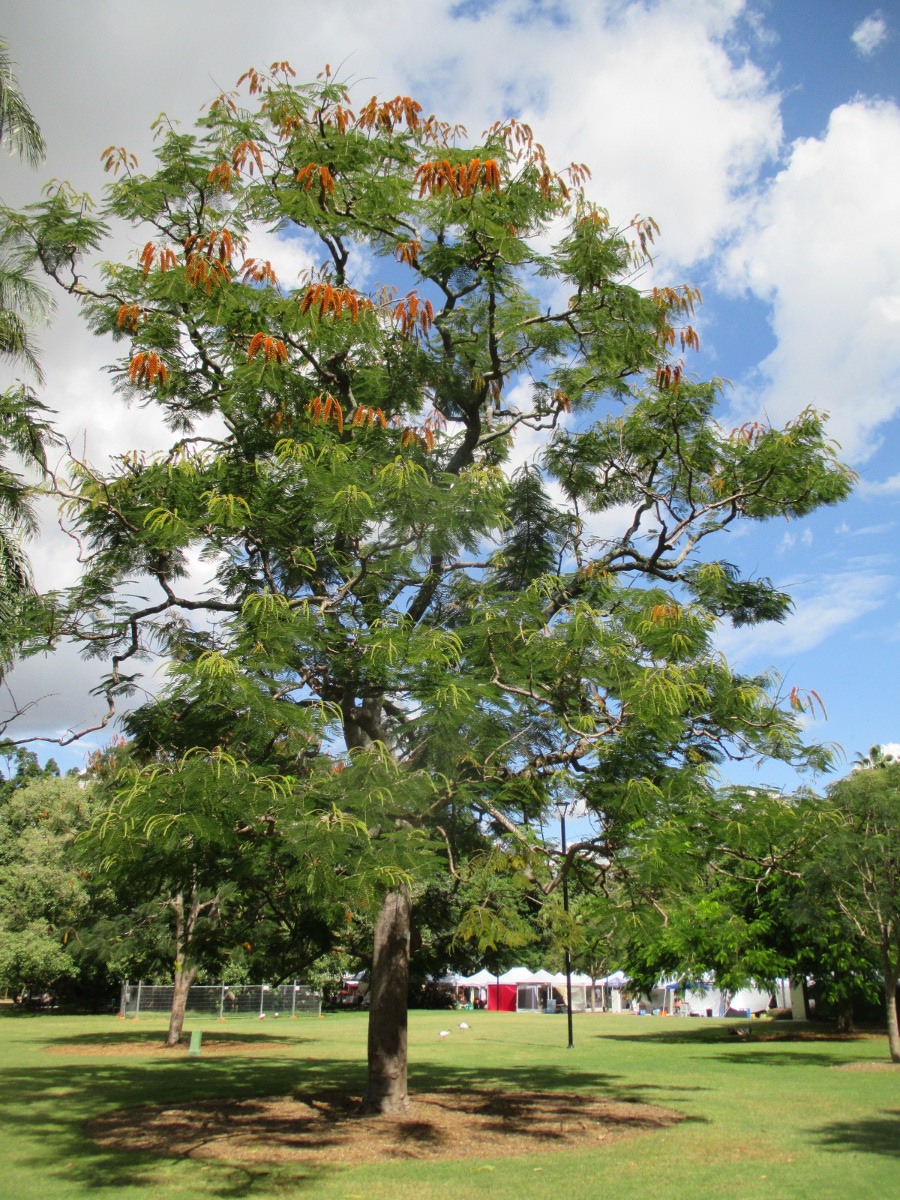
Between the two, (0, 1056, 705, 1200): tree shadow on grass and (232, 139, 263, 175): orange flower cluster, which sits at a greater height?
(232, 139, 263, 175): orange flower cluster

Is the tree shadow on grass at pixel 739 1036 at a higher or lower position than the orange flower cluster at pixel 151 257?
lower

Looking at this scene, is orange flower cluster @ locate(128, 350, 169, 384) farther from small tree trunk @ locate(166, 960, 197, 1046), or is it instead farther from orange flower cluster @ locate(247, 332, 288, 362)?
small tree trunk @ locate(166, 960, 197, 1046)

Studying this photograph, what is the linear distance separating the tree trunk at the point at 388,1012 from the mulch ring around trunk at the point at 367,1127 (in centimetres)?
27

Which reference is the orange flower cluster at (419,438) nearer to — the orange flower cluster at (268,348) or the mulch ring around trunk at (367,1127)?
the orange flower cluster at (268,348)

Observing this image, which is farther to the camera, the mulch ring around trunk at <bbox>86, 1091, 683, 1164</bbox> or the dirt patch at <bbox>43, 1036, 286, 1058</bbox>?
the dirt patch at <bbox>43, 1036, 286, 1058</bbox>

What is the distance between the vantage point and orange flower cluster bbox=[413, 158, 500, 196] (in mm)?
8211

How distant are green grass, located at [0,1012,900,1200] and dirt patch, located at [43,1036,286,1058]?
19.2 inches

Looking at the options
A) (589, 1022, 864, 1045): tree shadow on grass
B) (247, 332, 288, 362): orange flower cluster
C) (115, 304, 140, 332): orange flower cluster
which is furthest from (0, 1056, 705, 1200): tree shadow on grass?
(589, 1022, 864, 1045): tree shadow on grass

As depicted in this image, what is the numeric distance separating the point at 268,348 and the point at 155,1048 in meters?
18.7

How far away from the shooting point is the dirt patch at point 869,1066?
57.4 ft

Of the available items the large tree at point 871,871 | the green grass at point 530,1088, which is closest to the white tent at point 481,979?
the green grass at point 530,1088

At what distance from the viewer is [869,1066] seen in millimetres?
17750

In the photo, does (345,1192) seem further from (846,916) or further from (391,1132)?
(846,916)

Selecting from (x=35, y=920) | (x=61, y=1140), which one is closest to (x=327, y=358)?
(x=61, y=1140)
